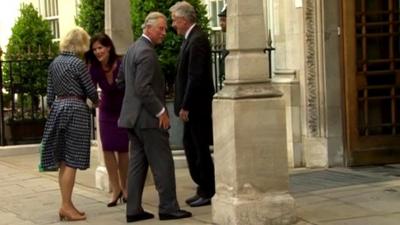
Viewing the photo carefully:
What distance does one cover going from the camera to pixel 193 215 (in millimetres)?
7918

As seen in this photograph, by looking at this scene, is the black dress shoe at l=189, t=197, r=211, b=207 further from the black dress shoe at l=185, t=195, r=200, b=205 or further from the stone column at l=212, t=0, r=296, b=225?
the stone column at l=212, t=0, r=296, b=225

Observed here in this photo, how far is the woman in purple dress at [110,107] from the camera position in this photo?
8547mm

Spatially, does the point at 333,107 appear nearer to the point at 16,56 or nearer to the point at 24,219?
the point at 24,219

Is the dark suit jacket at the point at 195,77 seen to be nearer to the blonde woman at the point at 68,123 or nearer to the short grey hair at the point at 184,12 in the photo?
the short grey hair at the point at 184,12

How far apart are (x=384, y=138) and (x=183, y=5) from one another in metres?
3.70

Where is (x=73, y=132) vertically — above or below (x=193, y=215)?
above

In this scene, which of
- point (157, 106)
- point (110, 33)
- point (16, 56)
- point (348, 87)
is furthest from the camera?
point (16, 56)

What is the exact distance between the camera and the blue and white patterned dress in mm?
7930

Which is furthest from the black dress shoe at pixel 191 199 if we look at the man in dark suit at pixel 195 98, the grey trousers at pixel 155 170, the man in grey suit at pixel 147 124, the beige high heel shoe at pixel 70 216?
the beige high heel shoe at pixel 70 216

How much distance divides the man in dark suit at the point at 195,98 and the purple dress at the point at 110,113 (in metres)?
0.66

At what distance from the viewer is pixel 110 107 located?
8.66 m

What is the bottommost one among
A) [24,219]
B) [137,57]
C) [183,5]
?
[24,219]

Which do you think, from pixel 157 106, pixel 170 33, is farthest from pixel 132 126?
pixel 170 33

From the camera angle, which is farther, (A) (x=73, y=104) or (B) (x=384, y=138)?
(B) (x=384, y=138)
